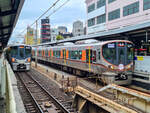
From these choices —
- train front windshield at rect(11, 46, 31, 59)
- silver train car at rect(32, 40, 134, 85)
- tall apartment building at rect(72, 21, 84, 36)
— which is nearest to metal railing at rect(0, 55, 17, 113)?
silver train car at rect(32, 40, 134, 85)

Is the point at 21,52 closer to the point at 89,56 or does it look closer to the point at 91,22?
the point at 89,56

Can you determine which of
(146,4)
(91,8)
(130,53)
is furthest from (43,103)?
(91,8)

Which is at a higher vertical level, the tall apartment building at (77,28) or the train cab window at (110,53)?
the tall apartment building at (77,28)

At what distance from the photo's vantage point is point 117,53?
37.6 ft

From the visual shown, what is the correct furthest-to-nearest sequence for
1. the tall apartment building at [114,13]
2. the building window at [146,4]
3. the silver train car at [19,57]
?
the tall apartment building at [114,13] → the building window at [146,4] → the silver train car at [19,57]

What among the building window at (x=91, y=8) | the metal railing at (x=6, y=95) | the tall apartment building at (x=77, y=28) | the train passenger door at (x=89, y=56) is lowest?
the metal railing at (x=6, y=95)

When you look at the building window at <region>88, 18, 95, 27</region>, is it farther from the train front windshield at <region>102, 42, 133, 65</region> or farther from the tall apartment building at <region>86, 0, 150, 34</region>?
the train front windshield at <region>102, 42, 133, 65</region>

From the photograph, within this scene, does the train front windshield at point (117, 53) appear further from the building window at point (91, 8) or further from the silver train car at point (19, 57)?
the building window at point (91, 8)

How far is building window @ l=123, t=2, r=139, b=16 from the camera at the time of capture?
25006 millimetres

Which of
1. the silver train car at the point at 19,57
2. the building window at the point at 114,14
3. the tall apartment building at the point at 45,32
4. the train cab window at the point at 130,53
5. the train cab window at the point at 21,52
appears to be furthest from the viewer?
the tall apartment building at the point at 45,32

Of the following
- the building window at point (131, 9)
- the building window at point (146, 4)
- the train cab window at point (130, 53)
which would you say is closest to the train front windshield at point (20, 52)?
the train cab window at point (130, 53)

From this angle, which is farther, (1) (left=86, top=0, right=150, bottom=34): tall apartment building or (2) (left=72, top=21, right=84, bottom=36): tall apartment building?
(2) (left=72, top=21, right=84, bottom=36): tall apartment building

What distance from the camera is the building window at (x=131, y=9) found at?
25.0 metres

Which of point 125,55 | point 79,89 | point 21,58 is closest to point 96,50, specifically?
point 125,55
